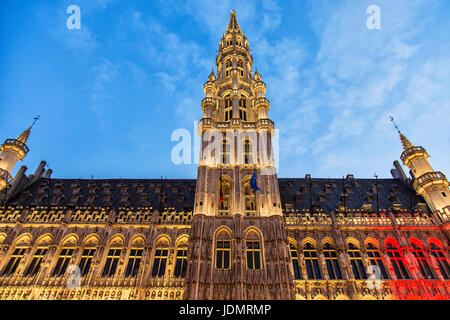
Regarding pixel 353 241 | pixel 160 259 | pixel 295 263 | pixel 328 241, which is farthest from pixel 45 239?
pixel 353 241

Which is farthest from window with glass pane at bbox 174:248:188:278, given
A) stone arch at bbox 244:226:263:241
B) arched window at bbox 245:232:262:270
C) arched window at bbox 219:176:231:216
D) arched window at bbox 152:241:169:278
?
stone arch at bbox 244:226:263:241

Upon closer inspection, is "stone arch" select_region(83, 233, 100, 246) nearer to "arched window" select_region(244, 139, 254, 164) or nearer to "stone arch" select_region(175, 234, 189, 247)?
"stone arch" select_region(175, 234, 189, 247)

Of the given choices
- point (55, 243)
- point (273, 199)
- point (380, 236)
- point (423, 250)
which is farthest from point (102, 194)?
point (423, 250)

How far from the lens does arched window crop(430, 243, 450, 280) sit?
Answer: 2597 centimetres

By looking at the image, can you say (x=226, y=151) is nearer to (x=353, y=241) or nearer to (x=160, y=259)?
(x=160, y=259)

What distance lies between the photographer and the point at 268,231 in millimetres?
26203

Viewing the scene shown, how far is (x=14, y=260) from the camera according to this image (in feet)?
88.0

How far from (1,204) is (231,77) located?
33622mm

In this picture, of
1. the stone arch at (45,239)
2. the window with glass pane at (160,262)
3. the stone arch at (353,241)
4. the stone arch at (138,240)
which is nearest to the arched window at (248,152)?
the stone arch at (353,241)

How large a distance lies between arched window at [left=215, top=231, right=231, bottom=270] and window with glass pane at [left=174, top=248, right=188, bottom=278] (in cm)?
356

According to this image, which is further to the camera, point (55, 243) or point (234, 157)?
point (234, 157)

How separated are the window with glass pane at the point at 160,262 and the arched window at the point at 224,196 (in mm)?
6771

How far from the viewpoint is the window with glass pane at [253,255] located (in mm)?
24641
